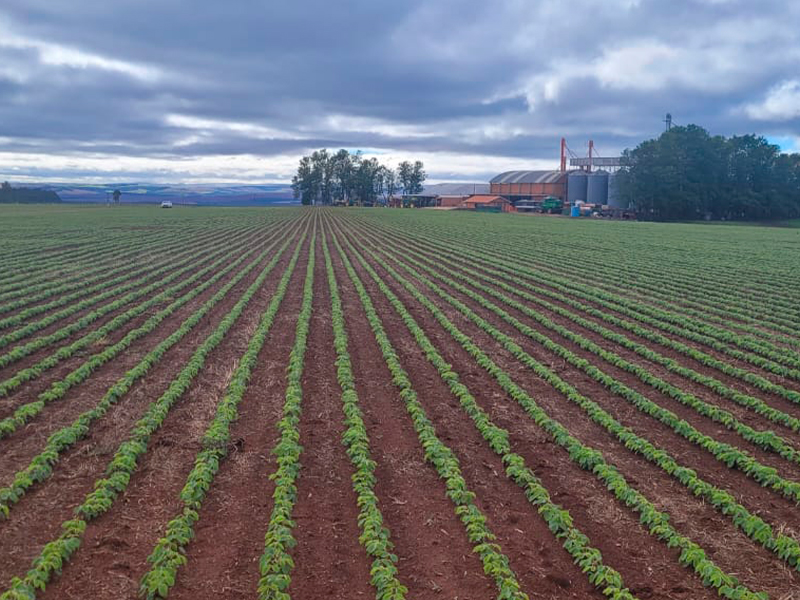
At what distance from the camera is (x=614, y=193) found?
101812 mm

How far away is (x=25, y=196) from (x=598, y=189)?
12530 centimetres

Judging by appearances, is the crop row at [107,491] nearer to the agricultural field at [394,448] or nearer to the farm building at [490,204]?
the agricultural field at [394,448]

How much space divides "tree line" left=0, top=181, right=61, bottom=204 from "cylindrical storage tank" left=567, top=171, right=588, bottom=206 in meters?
115

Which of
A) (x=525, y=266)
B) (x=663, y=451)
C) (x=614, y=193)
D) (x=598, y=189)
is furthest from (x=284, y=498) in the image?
(x=598, y=189)

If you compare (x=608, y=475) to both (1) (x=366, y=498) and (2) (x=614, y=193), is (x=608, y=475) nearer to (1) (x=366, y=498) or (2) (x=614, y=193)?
(1) (x=366, y=498)

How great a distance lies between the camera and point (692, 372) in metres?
12.5

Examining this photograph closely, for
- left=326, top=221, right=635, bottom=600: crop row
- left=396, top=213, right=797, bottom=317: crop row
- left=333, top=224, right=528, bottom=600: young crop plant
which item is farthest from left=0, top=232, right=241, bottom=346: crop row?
left=396, top=213, right=797, bottom=317: crop row

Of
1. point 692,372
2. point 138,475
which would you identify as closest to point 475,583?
point 138,475

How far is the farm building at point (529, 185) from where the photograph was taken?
122750 millimetres

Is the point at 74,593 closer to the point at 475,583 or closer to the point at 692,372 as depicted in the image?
the point at 475,583

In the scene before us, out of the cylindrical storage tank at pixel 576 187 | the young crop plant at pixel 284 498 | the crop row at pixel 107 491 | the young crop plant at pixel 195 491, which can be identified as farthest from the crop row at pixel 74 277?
the cylindrical storage tank at pixel 576 187

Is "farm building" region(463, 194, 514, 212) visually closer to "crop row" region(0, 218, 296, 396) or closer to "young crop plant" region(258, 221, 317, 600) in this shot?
"crop row" region(0, 218, 296, 396)

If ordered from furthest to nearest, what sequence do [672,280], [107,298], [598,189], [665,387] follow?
[598,189] → [672,280] → [107,298] → [665,387]

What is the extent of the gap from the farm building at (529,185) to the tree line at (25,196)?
10256cm
